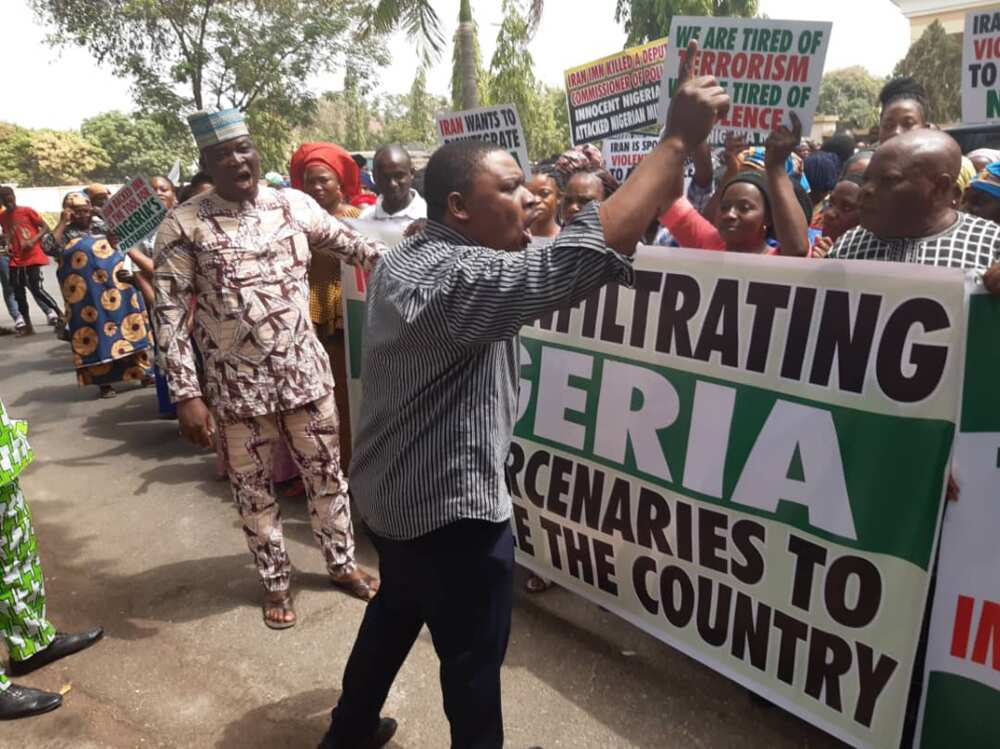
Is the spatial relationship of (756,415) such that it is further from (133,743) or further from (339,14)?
(339,14)

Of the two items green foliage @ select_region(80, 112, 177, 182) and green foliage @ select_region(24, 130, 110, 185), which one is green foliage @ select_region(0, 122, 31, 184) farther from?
green foliage @ select_region(80, 112, 177, 182)

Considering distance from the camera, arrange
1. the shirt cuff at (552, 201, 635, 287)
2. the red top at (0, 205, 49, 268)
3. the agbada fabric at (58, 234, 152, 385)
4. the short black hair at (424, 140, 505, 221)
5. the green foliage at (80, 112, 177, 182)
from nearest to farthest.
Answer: the shirt cuff at (552, 201, 635, 287)
the short black hair at (424, 140, 505, 221)
the agbada fabric at (58, 234, 152, 385)
the red top at (0, 205, 49, 268)
the green foliage at (80, 112, 177, 182)

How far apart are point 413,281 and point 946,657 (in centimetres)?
165

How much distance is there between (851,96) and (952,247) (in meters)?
87.5

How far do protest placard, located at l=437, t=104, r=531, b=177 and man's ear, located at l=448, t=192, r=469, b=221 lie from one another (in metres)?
2.79

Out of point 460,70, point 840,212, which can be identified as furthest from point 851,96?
point 840,212

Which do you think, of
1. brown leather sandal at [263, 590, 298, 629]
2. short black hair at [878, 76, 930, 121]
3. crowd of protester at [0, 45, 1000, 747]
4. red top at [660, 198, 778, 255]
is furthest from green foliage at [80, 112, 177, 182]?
red top at [660, 198, 778, 255]

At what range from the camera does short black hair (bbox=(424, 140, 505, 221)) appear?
5.22 feet

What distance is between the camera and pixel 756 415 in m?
2.22

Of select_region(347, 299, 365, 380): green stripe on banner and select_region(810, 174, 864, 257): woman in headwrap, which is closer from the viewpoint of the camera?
select_region(810, 174, 864, 257): woman in headwrap

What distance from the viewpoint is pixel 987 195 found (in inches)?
110

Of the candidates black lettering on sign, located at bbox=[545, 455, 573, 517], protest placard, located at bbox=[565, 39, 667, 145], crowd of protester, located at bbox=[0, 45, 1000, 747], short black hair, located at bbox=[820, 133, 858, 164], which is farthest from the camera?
short black hair, located at bbox=[820, 133, 858, 164]

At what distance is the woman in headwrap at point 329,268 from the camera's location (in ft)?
13.5

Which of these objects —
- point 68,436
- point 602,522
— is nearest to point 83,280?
point 68,436
